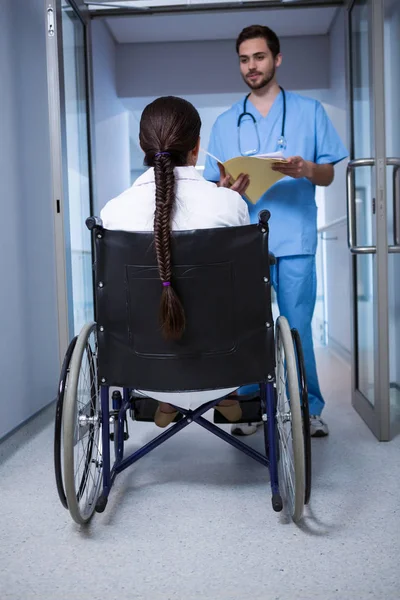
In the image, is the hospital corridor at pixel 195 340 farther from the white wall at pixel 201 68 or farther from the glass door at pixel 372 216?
the white wall at pixel 201 68

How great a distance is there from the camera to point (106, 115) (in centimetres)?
429

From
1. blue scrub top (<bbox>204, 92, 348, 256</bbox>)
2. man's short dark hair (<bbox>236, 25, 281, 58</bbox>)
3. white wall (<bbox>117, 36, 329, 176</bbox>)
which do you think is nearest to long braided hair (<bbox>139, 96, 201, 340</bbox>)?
blue scrub top (<bbox>204, 92, 348, 256</bbox>)

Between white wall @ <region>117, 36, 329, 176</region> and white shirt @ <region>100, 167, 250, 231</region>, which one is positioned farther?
white wall @ <region>117, 36, 329, 176</region>

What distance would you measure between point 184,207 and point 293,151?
895 millimetres

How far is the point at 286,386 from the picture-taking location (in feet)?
5.13

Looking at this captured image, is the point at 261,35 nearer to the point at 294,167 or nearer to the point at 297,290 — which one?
the point at 294,167

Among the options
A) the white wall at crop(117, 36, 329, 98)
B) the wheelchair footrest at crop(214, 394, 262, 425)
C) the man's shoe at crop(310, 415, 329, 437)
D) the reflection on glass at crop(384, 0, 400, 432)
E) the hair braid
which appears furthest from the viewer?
the white wall at crop(117, 36, 329, 98)

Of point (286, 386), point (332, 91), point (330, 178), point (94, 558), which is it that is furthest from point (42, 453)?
point (332, 91)

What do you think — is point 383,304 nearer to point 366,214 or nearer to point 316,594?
point 366,214

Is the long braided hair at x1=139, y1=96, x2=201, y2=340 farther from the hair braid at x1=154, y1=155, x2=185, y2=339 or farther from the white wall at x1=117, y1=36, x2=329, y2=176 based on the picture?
the white wall at x1=117, y1=36, x2=329, y2=176

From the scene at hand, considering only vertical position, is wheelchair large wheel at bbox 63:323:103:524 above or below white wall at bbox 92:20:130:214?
below

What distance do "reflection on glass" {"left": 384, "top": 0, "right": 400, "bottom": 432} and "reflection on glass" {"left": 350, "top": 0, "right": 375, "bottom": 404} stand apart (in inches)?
3.6

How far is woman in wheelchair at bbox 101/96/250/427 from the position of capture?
4.66ft

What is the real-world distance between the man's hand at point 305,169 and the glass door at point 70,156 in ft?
2.49
